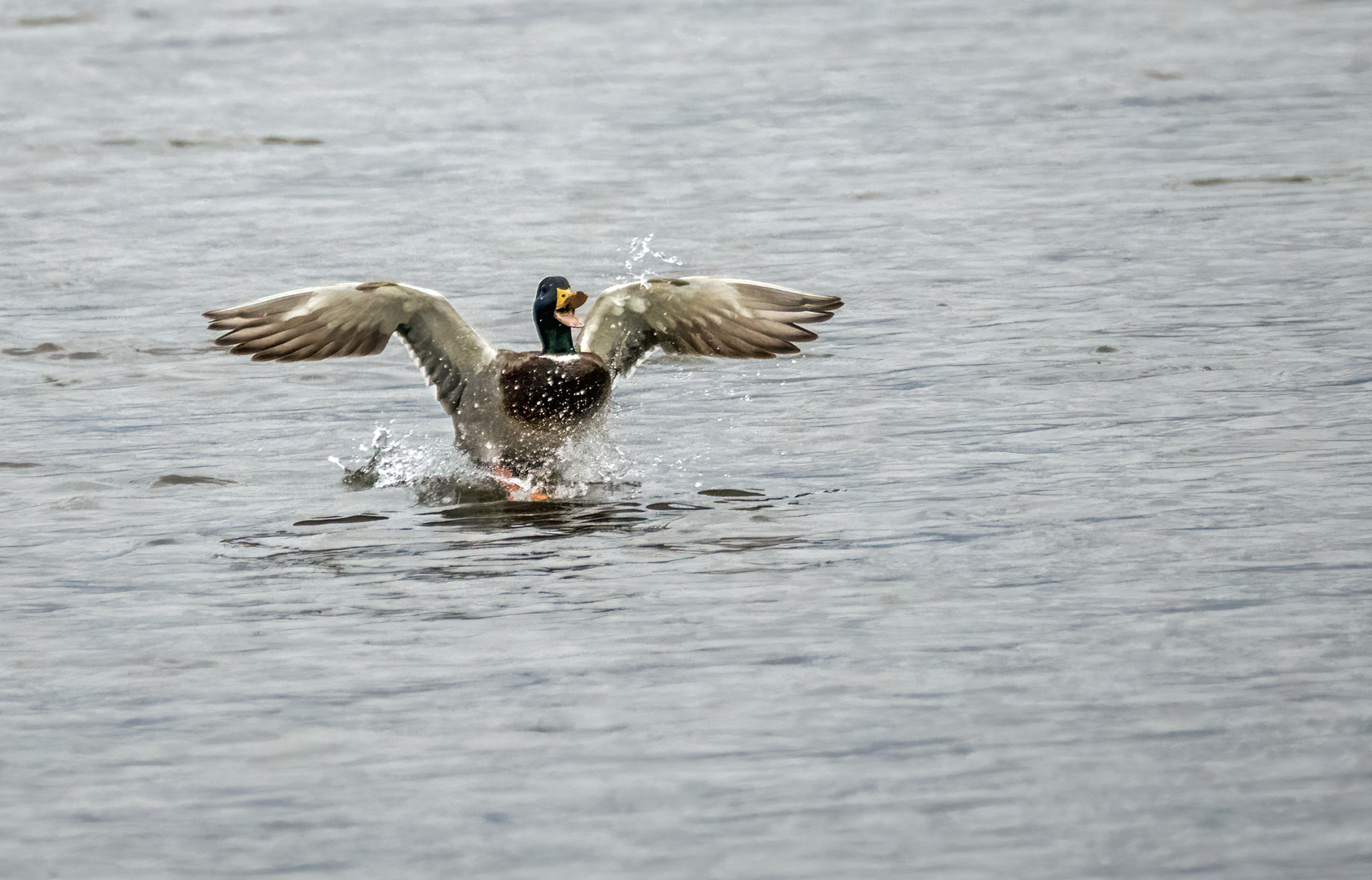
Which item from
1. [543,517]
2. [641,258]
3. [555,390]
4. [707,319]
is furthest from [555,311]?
[641,258]

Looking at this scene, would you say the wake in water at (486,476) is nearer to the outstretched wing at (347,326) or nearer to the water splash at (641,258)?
the outstretched wing at (347,326)

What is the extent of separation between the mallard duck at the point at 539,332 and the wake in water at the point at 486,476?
0.08 m

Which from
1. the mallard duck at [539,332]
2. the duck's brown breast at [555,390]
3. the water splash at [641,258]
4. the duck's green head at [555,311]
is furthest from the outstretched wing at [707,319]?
the water splash at [641,258]

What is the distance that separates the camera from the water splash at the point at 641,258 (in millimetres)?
16172

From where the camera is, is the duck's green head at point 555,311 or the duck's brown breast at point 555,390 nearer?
the duck's brown breast at point 555,390

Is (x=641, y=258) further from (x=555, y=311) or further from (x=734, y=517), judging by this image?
(x=734, y=517)

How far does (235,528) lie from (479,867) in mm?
4319

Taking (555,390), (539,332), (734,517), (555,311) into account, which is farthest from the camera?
(539,332)

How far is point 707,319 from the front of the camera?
459 inches

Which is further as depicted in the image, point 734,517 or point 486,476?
point 486,476

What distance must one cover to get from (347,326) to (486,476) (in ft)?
3.52

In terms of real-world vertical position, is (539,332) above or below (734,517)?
above

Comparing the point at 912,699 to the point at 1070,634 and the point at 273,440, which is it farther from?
the point at 273,440

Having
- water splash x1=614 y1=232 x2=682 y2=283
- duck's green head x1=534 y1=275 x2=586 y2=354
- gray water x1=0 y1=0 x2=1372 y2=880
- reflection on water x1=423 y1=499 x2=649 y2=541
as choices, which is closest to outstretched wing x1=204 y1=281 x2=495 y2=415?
duck's green head x1=534 y1=275 x2=586 y2=354
